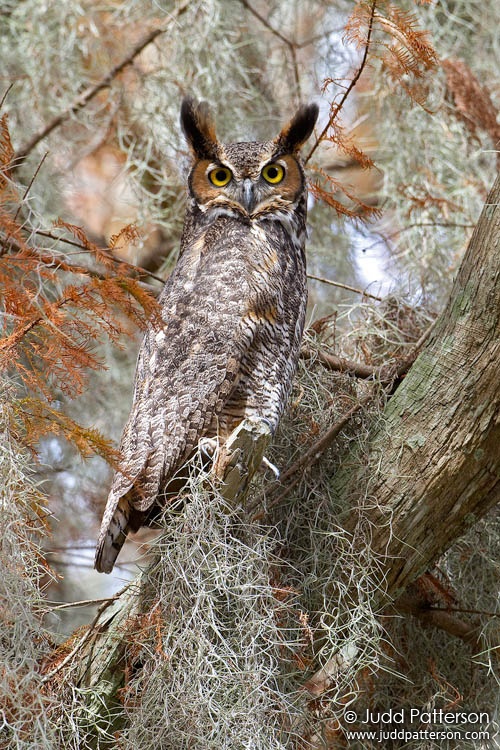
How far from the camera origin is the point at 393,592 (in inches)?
86.6

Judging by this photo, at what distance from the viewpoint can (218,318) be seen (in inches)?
86.7

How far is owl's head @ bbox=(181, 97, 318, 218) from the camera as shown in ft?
7.98

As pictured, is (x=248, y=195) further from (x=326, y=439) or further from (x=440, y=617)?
(x=440, y=617)

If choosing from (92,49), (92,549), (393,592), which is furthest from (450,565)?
(92,49)

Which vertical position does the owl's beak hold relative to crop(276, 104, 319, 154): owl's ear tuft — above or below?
below

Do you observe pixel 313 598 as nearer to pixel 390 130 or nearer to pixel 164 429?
pixel 164 429

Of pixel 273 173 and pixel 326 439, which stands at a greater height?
pixel 273 173

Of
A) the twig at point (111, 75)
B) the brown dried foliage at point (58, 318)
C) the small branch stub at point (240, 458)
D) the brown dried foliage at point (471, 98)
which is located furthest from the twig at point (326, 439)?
the twig at point (111, 75)

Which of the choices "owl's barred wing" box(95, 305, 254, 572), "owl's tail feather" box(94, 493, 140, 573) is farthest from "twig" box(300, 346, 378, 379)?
"owl's tail feather" box(94, 493, 140, 573)

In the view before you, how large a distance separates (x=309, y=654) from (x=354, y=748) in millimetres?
318

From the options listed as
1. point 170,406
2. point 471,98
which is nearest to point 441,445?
point 170,406

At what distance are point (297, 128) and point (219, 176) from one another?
271 mm

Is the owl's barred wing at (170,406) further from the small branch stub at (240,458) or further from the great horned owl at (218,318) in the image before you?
the small branch stub at (240,458)

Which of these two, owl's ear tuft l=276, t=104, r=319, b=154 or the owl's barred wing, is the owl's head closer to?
owl's ear tuft l=276, t=104, r=319, b=154
